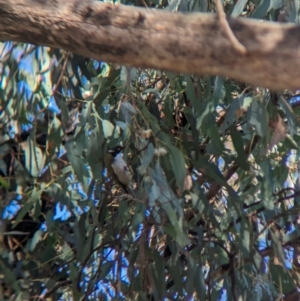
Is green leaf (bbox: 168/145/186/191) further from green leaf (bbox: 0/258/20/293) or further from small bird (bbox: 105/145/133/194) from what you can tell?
green leaf (bbox: 0/258/20/293)

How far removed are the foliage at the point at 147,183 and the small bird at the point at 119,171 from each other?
0.04 meters

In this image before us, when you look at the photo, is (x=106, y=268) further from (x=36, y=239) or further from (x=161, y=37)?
(x=161, y=37)

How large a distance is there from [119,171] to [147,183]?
0.55 feet

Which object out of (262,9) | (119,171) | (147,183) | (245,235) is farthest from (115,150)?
(262,9)

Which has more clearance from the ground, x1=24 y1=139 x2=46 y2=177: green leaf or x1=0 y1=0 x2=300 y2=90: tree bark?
x1=24 y1=139 x2=46 y2=177: green leaf

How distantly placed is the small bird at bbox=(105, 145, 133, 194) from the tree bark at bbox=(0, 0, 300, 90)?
0.98 meters

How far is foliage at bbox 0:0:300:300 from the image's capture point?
86.4 inches

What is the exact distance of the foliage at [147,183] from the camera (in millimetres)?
2195

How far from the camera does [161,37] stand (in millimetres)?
1161

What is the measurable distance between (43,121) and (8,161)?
27 cm

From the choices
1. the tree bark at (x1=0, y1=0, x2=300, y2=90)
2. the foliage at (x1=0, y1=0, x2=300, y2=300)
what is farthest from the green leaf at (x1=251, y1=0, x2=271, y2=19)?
the tree bark at (x1=0, y1=0, x2=300, y2=90)

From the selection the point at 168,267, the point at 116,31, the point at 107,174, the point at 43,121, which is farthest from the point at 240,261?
the point at 116,31

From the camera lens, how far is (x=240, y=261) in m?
2.38

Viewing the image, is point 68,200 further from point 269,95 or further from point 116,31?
point 116,31
